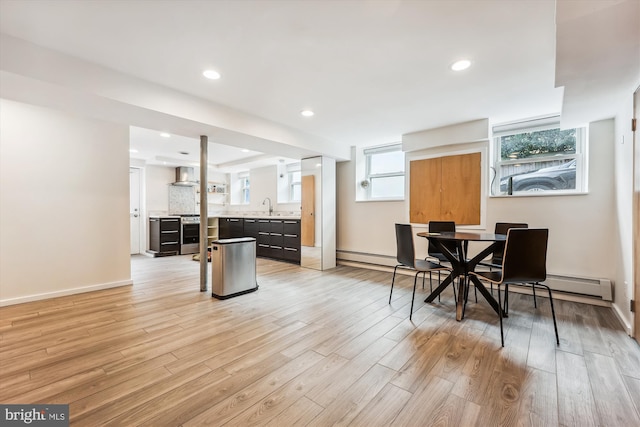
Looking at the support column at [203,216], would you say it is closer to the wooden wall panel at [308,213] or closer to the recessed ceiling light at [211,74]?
the recessed ceiling light at [211,74]

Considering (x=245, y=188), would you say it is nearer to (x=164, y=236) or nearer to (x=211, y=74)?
(x=164, y=236)

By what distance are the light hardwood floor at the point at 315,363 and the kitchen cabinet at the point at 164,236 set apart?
3343 mm

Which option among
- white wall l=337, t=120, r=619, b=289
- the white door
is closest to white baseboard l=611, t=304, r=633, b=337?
white wall l=337, t=120, r=619, b=289

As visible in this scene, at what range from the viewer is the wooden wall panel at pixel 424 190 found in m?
4.43

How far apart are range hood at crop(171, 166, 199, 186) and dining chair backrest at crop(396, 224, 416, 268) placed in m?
6.27

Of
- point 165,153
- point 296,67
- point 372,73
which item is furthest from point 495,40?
point 165,153

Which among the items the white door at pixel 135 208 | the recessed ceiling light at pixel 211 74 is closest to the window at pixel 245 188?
the white door at pixel 135 208

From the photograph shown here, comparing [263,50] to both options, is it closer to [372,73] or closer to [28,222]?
[372,73]

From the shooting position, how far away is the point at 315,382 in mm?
1690

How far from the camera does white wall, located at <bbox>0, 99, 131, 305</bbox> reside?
10.1 feet

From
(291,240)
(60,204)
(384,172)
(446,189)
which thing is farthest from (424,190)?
(60,204)

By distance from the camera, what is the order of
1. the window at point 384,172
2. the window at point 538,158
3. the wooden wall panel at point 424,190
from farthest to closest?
1. the window at point 384,172
2. the wooden wall panel at point 424,190
3. the window at point 538,158

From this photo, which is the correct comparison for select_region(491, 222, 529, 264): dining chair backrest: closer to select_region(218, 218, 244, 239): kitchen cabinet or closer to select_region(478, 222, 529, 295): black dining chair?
select_region(478, 222, 529, 295): black dining chair

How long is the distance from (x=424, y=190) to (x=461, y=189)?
0.58m
